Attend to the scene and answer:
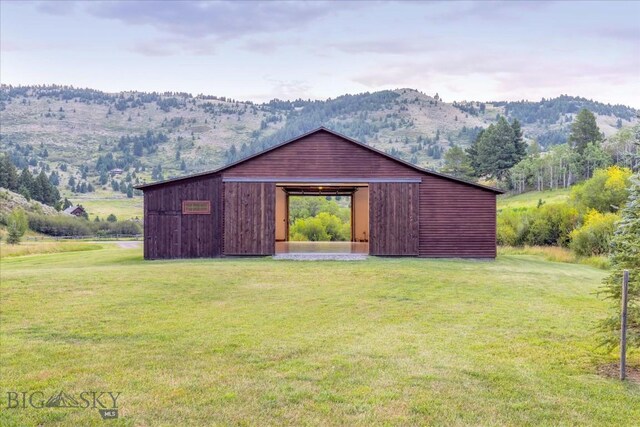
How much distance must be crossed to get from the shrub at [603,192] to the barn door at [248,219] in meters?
20.0

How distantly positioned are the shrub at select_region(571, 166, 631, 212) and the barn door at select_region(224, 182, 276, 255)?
1996cm


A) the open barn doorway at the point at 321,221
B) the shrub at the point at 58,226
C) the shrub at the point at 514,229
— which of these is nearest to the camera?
the open barn doorway at the point at 321,221

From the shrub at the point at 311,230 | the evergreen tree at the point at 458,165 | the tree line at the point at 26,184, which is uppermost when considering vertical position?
the evergreen tree at the point at 458,165

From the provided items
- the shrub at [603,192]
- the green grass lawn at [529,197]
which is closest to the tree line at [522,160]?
the green grass lawn at [529,197]

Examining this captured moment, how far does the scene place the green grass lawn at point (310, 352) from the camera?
500 centimetres

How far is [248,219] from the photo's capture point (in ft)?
70.7

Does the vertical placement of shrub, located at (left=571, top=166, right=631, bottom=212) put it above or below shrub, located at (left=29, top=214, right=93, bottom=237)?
above

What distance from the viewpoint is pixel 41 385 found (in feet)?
18.8

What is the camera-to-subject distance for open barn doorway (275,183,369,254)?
1007 inches

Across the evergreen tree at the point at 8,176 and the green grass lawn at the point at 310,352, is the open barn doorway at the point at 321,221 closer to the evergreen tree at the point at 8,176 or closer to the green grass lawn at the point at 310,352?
the green grass lawn at the point at 310,352

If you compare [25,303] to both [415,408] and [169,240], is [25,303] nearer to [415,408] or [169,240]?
[415,408]

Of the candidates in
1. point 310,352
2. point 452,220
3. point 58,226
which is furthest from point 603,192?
point 58,226

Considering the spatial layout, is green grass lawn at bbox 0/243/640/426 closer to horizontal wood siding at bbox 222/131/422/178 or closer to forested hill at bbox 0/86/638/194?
horizontal wood siding at bbox 222/131/422/178

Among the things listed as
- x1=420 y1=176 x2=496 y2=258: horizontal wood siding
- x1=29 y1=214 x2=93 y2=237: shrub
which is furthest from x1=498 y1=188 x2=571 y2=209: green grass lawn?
x1=29 y1=214 x2=93 y2=237: shrub
